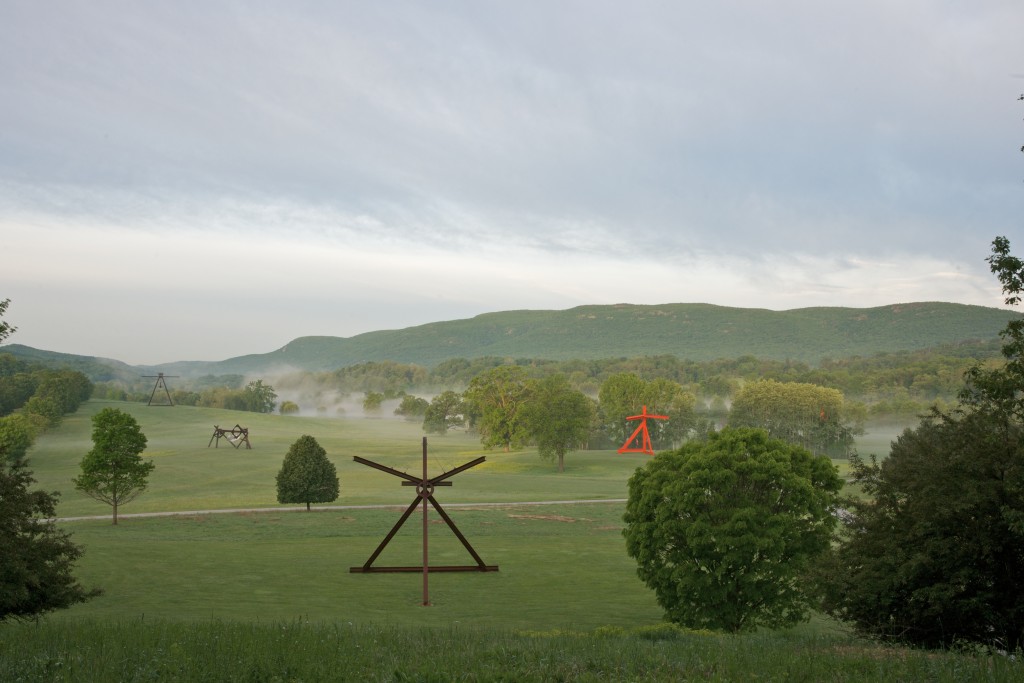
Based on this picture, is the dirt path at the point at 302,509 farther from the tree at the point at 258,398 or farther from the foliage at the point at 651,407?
the tree at the point at 258,398

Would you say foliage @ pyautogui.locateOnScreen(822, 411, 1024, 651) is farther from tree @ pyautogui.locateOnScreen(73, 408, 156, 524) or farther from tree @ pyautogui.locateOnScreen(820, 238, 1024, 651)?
tree @ pyautogui.locateOnScreen(73, 408, 156, 524)

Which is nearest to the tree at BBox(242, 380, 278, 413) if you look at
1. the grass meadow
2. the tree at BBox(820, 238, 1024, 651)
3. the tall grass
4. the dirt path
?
the grass meadow

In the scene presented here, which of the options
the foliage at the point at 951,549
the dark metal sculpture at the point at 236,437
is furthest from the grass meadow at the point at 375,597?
the dark metal sculpture at the point at 236,437

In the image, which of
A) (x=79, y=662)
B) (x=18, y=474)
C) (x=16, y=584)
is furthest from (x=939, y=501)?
(x=18, y=474)

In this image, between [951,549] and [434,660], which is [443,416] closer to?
[951,549]

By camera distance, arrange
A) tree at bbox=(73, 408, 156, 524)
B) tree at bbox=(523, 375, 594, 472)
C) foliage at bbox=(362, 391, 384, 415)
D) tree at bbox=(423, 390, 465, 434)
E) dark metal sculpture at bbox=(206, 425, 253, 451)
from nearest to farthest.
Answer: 1. tree at bbox=(73, 408, 156, 524)
2. tree at bbox=(523, 375, 594, 472)
3. dark metal sculpture at bbox=(206, 425, 253, 451)
4. tree at bbox=(423, 390, 465, 434)
5. foliage at bbox=(362, 391, 384, 415)

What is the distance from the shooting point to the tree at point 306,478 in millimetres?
60250

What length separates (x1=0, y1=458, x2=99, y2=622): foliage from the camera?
792 inches

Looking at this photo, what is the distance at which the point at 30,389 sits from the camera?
436ft

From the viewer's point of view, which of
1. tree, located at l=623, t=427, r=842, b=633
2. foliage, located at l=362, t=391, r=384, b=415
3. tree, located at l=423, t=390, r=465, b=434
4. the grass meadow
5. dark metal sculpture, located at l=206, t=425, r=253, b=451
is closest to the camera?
the grass meadow

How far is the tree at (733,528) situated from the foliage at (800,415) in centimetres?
9424

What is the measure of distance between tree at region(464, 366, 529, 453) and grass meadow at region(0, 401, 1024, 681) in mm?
8245

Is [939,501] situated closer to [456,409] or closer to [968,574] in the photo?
[968,574]

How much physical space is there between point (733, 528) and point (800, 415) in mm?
105471
